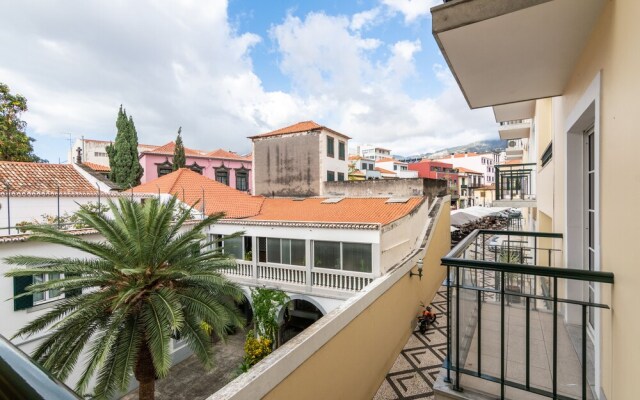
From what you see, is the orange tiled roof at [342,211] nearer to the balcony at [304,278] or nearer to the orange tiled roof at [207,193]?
the orange tiled roof at [207,193]

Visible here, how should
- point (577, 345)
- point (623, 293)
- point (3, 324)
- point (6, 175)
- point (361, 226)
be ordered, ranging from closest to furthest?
point (623, 293) → point (577, 345) → point (3, 324) → point (361, 226) → point (6, 175)

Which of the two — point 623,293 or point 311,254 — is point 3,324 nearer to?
point 311,254

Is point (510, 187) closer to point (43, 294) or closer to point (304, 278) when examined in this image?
point (304, 278)

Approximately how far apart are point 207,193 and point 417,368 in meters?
16.0

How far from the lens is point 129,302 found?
5.76 m

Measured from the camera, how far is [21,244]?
8.62 m

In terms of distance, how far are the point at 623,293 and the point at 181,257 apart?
7133 millimetres

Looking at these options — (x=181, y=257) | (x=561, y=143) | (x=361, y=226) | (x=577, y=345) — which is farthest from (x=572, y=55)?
(x=361, y=226)

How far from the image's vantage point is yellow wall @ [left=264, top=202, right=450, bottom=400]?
3.40m

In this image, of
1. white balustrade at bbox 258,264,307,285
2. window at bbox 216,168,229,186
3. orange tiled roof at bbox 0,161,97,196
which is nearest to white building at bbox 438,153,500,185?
window at bbox 216,168,229,186

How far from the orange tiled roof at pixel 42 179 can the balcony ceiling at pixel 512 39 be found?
1618 centimetres

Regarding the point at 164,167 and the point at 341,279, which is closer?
the point at 341,279

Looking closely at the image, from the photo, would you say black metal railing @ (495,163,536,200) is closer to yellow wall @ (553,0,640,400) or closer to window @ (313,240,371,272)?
window @ (313,240,371,272)

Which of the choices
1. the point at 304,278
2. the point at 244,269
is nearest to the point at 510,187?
the point at 304,278
